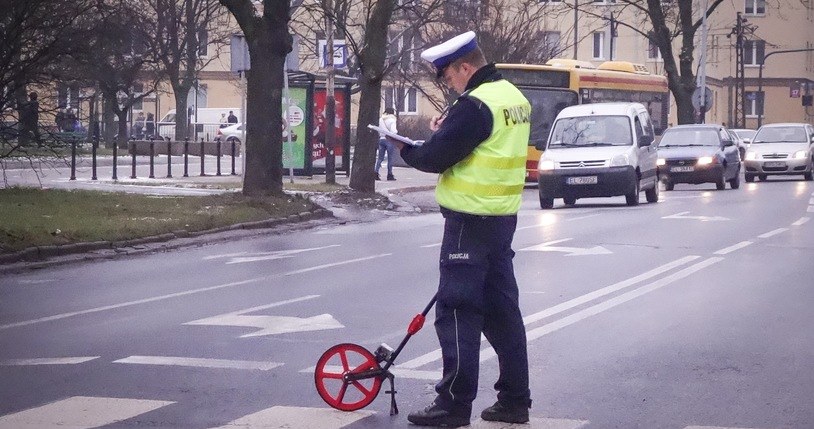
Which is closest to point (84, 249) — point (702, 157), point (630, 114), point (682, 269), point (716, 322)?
point (682, 269)

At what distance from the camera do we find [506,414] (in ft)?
24.7

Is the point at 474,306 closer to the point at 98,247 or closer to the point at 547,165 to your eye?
the point at 98,247

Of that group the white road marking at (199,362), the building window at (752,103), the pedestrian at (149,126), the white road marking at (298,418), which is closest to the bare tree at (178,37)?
the pedestrian at (149,126)

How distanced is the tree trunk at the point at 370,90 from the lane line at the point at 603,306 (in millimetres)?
13065

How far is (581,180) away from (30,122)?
1199 centimetres

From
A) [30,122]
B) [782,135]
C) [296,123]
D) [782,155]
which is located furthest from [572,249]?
[782,135]

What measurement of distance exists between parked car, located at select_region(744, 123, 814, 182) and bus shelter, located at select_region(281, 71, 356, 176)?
37.9 ft

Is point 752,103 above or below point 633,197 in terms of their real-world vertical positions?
above

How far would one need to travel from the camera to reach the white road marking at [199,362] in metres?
9.33

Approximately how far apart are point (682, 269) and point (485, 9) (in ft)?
121

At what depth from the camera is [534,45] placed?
187 feet

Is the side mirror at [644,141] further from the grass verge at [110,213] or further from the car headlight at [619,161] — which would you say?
the grass verge at [110,213]

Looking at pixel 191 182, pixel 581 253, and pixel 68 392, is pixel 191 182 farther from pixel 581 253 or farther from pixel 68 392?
pixel 68 392

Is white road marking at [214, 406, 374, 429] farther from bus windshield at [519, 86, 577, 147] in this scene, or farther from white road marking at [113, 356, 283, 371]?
bus windshield at [519, 86, 577, 147]
